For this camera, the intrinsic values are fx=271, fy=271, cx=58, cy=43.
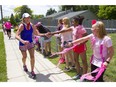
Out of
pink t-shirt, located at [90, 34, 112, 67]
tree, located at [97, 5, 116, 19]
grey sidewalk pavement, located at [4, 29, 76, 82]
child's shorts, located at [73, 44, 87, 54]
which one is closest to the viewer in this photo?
pink t-shirt, located at [90, 34, 112, 67]

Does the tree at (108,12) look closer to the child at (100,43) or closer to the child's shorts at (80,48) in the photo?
the child's shorts at (80,48)

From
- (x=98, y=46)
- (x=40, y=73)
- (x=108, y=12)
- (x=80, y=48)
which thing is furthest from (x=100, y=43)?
(x=108, y=12)

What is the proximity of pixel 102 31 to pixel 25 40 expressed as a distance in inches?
114

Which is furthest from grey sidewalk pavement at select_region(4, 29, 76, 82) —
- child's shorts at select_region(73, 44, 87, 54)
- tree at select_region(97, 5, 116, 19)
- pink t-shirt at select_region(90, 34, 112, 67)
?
tree at select_region(97, 5, 116, 19)

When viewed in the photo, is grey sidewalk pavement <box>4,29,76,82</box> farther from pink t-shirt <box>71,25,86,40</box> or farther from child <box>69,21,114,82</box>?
child <box>69,21,114,82</box>

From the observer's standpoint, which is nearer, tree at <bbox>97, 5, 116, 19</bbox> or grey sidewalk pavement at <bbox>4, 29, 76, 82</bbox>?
grey sidewalk pavement at <bbox>4, 29, 76, 82</bbox>

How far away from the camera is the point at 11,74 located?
7621mm

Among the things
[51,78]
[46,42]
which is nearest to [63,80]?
[51,78]

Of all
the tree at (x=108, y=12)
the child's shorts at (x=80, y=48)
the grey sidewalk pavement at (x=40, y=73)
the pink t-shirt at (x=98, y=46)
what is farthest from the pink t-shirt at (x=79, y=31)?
the tree at (x=108, y=12)

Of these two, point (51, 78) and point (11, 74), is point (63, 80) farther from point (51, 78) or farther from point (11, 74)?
point (11, 74)

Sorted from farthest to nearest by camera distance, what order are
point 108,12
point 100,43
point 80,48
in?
point 108,12 < point 80,48 < point 100,43

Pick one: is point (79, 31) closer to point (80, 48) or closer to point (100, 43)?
point (80, 48)

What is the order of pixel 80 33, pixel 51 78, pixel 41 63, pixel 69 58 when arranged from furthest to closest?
pixel 41 63 < pixel 69 58 < pixel 51 78 < pixel 80 33

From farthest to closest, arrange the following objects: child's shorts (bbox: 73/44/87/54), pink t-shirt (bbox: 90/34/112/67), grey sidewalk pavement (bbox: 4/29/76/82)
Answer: grey sidewalk pavement (bbox: 4/29/76/82) → child's shorts (bbox: 73/44/87/54) → pink t-shirt (bbox: 90/34/112/67)
